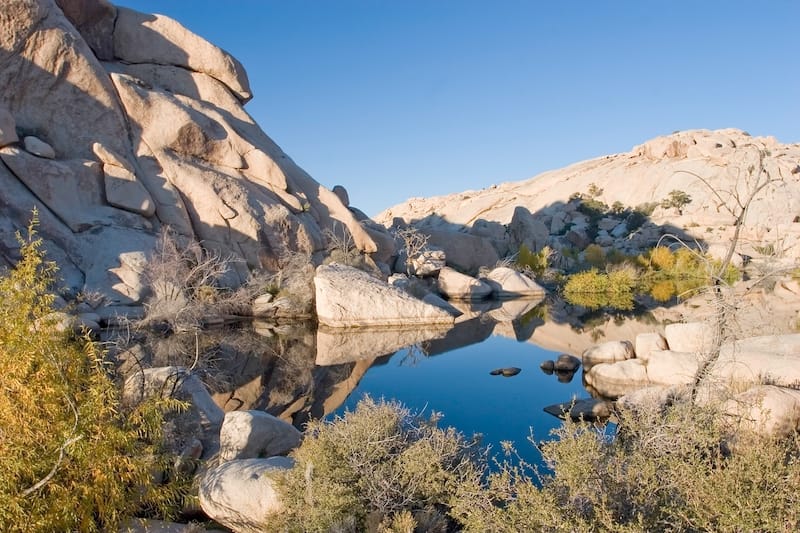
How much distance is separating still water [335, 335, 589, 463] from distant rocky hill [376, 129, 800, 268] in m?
23.2

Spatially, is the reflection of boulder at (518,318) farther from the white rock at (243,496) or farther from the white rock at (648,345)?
the white rock at (243,496)

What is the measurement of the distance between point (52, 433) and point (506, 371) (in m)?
10.1

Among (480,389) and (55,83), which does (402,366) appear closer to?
(480,389)

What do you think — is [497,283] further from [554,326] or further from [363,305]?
[363,305]

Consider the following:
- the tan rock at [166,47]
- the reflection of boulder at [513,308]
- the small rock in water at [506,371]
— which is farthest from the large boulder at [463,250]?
the small rock in water at [506,371]

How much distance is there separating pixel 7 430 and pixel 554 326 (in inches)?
682

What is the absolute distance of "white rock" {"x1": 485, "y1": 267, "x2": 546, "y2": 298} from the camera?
28109mm

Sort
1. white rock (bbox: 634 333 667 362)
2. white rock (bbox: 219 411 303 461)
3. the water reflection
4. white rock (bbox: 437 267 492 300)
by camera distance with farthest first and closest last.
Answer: white rock (bbox: 437 267 492 300), white rock (bbox: 634 333 667 362), the water reflection, white rock (bbox: 219 411 303 461)

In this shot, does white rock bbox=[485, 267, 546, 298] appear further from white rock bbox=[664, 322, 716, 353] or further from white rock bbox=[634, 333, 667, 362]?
white rock bbox=[664, 322, 716, 353]

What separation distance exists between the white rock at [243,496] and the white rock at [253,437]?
28.4 inches

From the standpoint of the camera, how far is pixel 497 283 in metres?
28.4

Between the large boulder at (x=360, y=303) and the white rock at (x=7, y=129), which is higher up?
the white rock at (x=7, y=129)

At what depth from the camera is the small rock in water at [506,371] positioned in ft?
42.0

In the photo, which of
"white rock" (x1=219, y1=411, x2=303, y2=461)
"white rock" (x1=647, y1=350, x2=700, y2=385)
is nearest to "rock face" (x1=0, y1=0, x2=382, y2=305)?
"white rock" (x1=219, y1=411, x2=303, y2=461)
